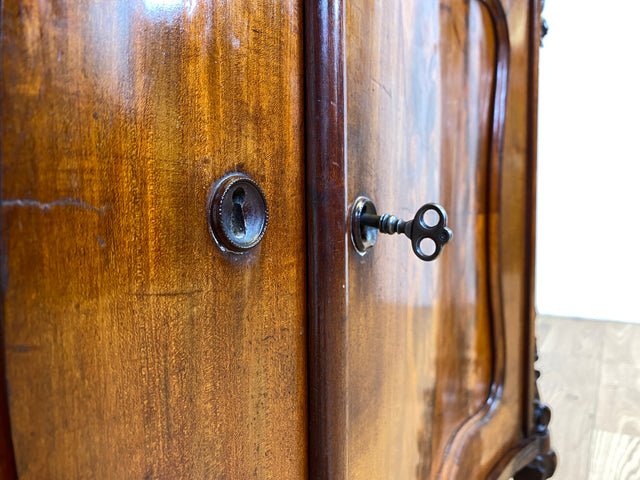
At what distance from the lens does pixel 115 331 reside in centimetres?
18

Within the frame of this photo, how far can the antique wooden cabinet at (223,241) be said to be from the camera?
158 mm

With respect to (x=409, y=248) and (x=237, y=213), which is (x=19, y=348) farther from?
(x=409, y=248)

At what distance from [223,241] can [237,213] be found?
2 cm

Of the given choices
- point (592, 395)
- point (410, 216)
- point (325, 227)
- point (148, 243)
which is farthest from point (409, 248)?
point (592, 395)

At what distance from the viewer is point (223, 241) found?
223 millimetres

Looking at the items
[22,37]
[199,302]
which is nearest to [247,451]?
[199,302]

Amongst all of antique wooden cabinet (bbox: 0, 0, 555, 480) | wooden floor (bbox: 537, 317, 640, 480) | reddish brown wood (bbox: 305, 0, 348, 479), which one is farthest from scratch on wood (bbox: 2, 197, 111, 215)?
wooden floor (bbox: 537, 317, 640, 480)

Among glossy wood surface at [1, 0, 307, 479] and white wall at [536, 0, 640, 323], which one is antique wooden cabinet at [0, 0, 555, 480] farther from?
white wall at [536, 0, 640, 323]

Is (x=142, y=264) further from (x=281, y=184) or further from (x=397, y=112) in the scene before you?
(x=397, y=112)

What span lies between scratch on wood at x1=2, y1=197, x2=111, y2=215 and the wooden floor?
3.21 ft

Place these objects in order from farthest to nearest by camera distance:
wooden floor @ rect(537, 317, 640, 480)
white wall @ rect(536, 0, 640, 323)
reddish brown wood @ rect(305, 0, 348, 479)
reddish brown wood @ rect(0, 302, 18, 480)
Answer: white wall @ rect(536, 0, 640, 323) → wooden floor @ rect(537, 317, 640, 480) → reddish brown wood @ rect(305, 0, 348, 479) → reddish brown wood @ rect(0, 302, 18, 480)

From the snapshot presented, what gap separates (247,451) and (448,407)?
0.90 ft

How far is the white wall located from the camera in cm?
179

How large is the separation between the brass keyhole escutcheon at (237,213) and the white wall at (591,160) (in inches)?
75.1
